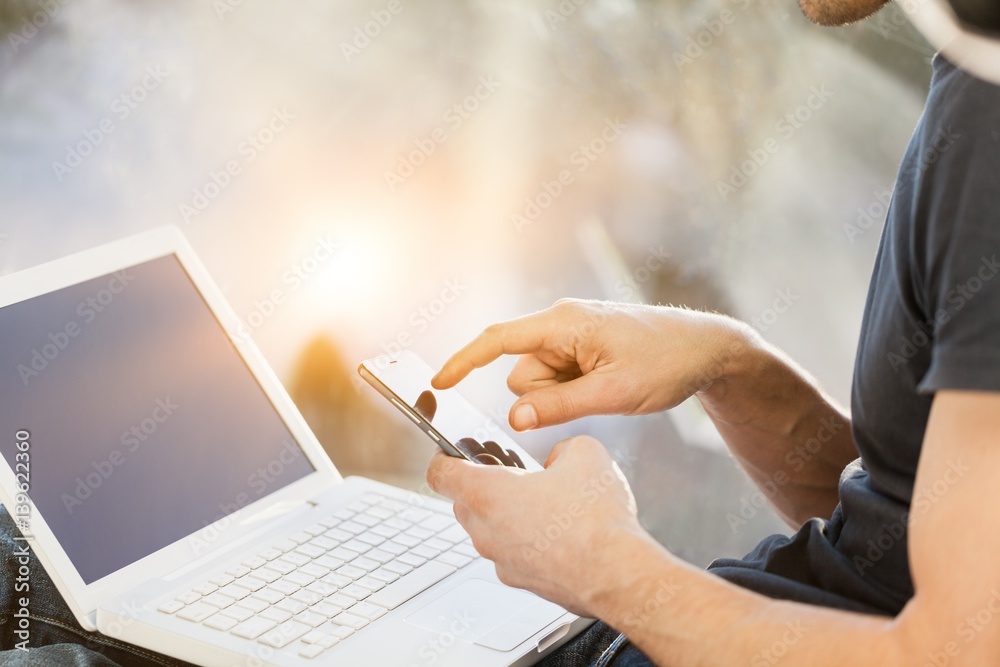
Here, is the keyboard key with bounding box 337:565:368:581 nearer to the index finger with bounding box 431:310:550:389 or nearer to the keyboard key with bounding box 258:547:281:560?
the keyboard key with bounding box 258:547:281:560

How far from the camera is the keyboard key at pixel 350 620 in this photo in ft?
2.76

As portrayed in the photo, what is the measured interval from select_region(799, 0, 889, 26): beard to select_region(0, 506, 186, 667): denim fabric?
87cm

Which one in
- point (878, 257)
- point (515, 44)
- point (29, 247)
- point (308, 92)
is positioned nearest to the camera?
point (878, 257)

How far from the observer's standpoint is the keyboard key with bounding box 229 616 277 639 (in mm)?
808

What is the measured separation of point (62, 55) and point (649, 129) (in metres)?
1.31

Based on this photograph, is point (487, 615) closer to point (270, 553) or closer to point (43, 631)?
point (270, 553)

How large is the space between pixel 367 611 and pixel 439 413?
199mm

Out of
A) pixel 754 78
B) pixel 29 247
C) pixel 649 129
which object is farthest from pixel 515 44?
pixel 29 247

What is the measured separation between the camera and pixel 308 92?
78.1 inches

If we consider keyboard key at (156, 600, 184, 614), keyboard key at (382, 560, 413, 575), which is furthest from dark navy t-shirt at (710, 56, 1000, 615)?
keyboard key at (156, 600, 184, 614)

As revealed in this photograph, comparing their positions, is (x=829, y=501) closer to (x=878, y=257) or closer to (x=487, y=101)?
(x=878, y=257)

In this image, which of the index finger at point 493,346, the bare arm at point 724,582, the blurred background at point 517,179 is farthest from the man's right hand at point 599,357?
the blurred background at point 517,179

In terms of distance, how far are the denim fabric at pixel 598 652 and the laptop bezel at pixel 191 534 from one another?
0.35 m

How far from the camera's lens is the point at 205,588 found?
2.91ft
